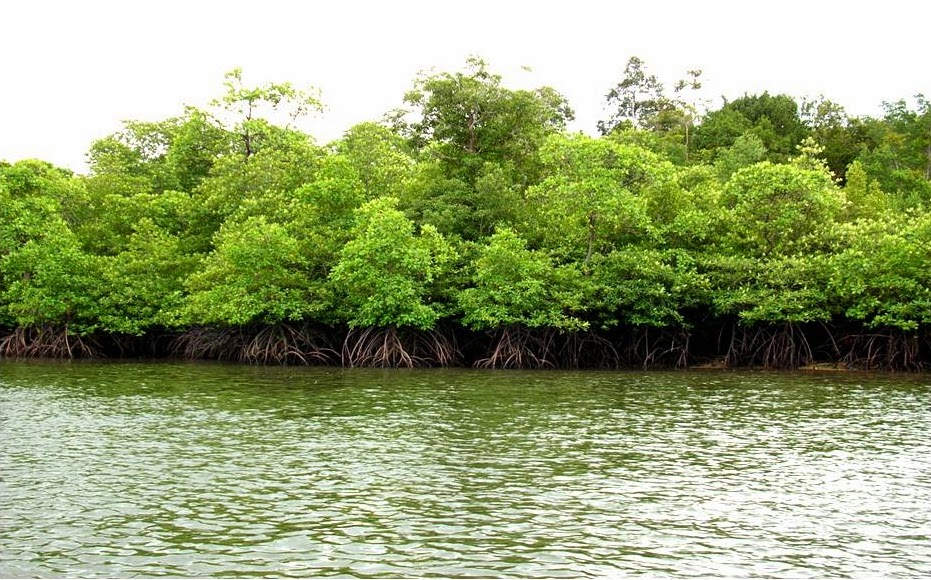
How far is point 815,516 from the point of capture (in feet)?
50.7

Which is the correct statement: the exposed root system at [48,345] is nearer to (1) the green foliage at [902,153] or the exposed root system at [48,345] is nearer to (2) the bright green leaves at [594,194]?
(2) the bright green leaves at [594,194]

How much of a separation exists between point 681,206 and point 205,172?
33.7 meters

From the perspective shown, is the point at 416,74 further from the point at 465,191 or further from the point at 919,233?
the point at 919,233

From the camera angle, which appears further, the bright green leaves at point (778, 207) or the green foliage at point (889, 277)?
the bright green leaves at point (778, 207)

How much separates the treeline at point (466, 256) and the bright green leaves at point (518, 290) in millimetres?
124

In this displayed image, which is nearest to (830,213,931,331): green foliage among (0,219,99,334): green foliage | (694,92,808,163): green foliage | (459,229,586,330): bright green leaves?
(459,229,586,330): bright green leaves

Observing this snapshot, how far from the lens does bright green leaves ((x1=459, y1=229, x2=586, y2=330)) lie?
4344cm

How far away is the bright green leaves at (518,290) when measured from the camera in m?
43.4

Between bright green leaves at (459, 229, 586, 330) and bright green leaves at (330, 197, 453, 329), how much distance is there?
2.25m

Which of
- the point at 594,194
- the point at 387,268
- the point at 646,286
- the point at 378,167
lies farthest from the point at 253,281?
the point at 646,286

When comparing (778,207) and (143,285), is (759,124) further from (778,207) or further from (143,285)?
(143,285)

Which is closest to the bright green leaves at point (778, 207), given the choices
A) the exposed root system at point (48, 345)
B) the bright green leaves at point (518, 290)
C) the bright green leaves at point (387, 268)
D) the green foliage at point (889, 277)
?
the green foliage at point (889, 277)

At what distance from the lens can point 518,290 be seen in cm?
4356

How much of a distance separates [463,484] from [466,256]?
30.5 metres
